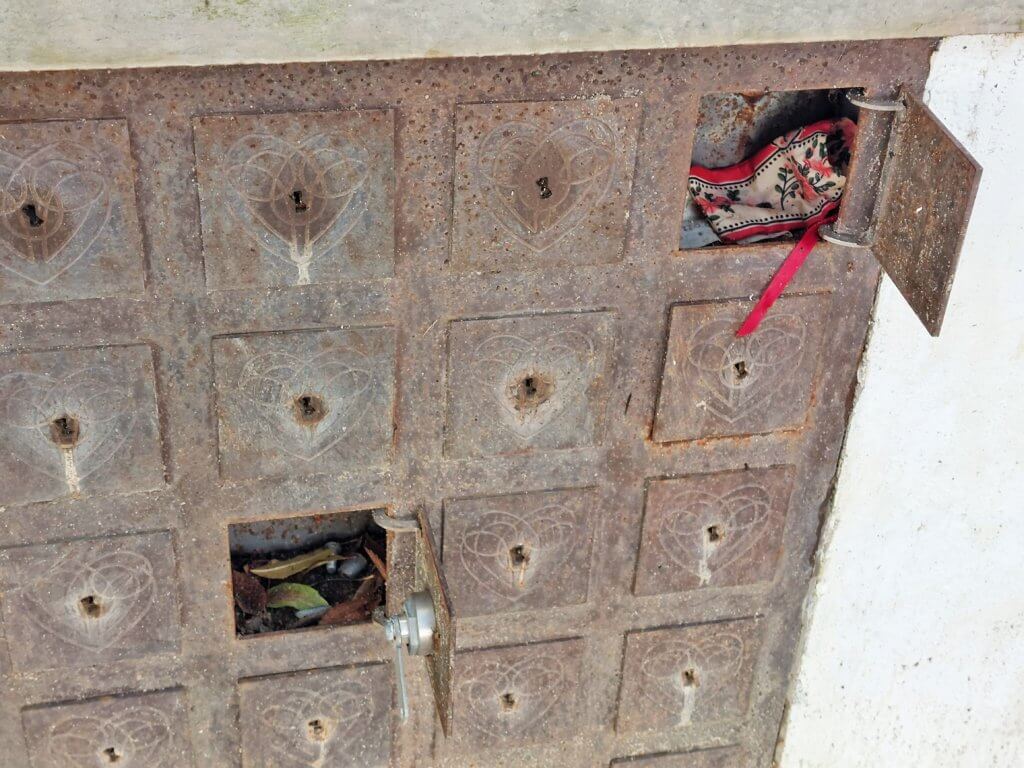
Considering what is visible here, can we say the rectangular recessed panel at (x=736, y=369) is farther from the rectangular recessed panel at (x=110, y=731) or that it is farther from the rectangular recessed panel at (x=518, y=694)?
the rectangular recessed panel at (x=110, y=731)

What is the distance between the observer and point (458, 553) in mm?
2160

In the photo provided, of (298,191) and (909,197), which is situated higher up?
(298,191)

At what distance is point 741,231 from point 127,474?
118cm

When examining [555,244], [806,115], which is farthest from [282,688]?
[806,115]

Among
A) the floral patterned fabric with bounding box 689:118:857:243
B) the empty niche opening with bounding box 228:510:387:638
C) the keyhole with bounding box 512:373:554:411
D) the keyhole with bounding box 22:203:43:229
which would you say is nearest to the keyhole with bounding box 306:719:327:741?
the empty niche opening with bounding box 228:510:387:638

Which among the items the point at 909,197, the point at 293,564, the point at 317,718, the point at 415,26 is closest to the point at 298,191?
the point at 415,26

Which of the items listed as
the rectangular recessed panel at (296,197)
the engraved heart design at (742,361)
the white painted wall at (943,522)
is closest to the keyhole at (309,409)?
the rectangular recessed panel at (296,197)

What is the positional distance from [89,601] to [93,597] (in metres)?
0.01

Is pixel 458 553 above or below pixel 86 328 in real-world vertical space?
below

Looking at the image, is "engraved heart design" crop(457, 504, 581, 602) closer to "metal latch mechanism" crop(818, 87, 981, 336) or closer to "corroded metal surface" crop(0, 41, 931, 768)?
"corroded metal surface" crop(0, 41, 931, 768)

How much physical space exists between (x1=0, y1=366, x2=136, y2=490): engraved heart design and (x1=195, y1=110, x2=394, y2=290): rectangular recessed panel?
0.26m

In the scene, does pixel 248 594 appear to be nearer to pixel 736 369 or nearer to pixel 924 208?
pixel 736 369

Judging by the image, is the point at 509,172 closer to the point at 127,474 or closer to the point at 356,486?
the point at 356,486

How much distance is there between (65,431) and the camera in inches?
74.0
